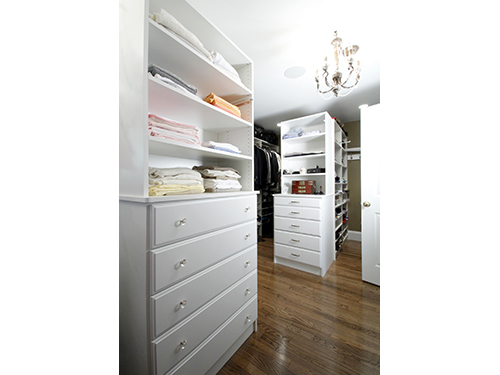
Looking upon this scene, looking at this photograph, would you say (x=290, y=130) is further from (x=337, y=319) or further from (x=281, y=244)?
(x=337, y=319)

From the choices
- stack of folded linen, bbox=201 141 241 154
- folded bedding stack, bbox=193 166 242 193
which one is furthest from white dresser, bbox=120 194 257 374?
stack of folded linen, bbox=201 141 241 154

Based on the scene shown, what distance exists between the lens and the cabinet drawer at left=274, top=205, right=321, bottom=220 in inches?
85.8

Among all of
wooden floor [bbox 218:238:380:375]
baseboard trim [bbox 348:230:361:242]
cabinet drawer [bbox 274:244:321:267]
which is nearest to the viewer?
wooden floor [bbox 218:238:380:375]

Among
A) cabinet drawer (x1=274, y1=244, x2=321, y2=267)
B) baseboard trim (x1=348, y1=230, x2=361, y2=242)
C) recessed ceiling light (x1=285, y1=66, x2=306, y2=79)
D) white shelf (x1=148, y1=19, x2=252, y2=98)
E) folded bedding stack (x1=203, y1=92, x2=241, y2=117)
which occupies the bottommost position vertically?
baseboard trim (x1=348, y1=230, x2=361, y2=242)

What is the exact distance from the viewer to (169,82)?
872mm

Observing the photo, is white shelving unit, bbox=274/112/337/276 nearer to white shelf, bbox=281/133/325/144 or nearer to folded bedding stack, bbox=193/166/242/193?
white shelf, bbox=281/133/325/144

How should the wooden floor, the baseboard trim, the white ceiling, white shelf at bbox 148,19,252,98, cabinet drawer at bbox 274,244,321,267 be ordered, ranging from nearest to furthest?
white shelf at bbox 148,19,252,98, the wooden floor, the white ceiling, cabinet drawer at bbox 274,244,321,267, the baseboard trim

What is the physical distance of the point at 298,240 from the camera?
2.29m

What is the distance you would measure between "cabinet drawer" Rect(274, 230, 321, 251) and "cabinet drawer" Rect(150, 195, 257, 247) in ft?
4.27

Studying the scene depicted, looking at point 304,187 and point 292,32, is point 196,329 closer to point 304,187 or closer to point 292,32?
point 304,187

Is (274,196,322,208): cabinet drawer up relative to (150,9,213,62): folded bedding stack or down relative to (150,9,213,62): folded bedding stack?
down

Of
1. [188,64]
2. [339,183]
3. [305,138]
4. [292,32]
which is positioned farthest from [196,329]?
[339,183]

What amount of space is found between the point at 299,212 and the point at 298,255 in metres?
0.54

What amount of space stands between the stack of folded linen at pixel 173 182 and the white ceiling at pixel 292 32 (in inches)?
49.5
